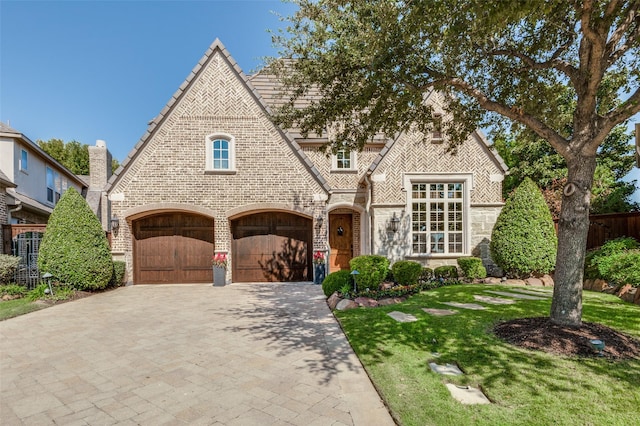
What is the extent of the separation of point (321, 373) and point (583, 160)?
5.05 metres

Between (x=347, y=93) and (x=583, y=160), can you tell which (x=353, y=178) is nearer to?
(x=347, y=93)

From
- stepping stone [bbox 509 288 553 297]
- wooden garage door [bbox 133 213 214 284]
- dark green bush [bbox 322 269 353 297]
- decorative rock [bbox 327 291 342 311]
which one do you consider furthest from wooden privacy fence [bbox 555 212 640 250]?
wooden garage door [bbox 133 213 214 284]

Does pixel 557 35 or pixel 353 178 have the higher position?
pixel 557 35

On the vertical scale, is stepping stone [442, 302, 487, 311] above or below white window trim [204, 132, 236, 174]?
below

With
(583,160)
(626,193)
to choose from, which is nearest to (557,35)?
(583,160)

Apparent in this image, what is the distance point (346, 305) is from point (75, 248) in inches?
332

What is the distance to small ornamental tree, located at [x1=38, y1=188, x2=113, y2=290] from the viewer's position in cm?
959

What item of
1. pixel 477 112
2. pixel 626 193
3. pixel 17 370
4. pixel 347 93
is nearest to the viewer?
pixel 17 370

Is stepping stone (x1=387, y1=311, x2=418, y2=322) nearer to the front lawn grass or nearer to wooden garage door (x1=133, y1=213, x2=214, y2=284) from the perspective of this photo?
wooden garage door (x1=133, y1=213, x2=214, y2=284)

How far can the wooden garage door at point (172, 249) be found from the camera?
11836 millimetres

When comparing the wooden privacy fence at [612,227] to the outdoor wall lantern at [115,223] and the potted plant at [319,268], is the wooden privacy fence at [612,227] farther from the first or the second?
the outdoor wall lantern at [115,223]

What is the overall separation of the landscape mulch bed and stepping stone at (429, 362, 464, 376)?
134cm

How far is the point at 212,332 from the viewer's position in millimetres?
5895

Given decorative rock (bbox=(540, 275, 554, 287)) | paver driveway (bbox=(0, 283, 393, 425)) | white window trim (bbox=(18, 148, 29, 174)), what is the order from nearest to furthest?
1. paver driveway (bbox=(0, 283, 393, 425))
2. decorative rock (bbox=(540, 275, 554, 287))
3. white window trim (bbox=(18, 148, 29, 174))
